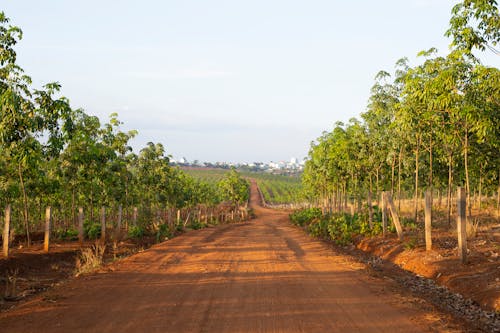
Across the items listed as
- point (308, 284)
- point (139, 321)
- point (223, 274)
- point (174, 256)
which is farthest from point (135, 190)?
point (139, 321)

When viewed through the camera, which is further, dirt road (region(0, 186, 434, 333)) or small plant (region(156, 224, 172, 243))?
small plant (region(156, 224, 172, 243))

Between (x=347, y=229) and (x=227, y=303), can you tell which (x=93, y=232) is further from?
(x=227, y=303)

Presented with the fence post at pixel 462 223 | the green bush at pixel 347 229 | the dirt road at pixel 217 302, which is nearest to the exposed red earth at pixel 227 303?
the dirt road at pixel 217 302

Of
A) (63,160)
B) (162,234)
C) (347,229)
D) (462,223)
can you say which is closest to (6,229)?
(63,160)

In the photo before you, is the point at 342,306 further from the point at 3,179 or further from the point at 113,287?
the point at 3,179

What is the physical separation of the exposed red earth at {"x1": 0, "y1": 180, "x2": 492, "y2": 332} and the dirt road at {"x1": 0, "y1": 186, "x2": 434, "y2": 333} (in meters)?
0.02

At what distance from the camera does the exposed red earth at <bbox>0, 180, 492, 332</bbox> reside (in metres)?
7.31

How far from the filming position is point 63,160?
21.3 metres

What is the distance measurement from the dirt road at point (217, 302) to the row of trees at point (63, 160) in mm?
4245

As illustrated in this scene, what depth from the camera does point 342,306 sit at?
28.3ft

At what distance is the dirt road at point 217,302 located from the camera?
24.0 feet

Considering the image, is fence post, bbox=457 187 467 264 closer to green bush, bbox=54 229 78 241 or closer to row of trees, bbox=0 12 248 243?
row of trees, bbox=0 12 248 243

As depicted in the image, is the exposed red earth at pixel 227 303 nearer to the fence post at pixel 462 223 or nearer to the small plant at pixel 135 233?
the fence post at pixel 462 223

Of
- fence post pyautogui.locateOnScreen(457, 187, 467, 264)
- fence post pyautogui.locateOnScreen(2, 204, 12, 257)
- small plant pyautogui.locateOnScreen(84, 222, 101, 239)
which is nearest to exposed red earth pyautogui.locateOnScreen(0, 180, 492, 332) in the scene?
fence post pyautogui.locateOnScreen(457, 187, 467, 264)
